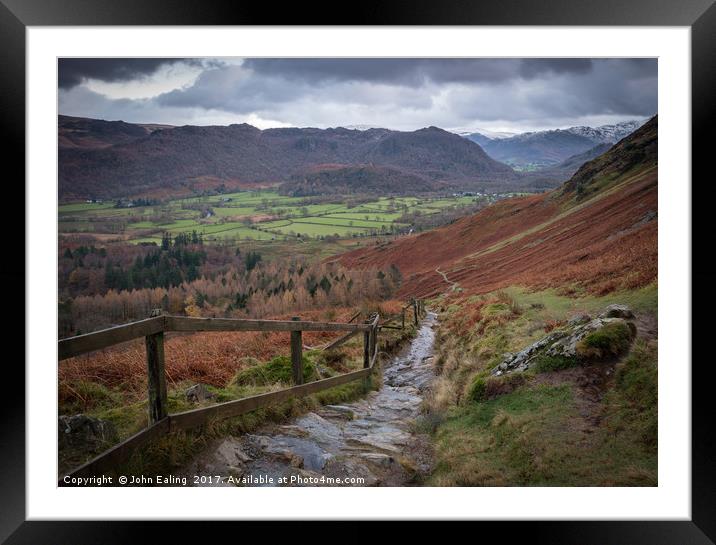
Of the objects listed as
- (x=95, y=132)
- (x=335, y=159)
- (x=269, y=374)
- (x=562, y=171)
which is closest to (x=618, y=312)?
(x=562, y=171)

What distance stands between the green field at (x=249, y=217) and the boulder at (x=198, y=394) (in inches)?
108

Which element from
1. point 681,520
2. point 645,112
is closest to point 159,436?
point 681,520

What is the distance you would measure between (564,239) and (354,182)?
4.52 m

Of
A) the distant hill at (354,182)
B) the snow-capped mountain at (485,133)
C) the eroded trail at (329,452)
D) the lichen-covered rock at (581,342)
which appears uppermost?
the snow-capped mountain at (485,133)

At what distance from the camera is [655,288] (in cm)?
601

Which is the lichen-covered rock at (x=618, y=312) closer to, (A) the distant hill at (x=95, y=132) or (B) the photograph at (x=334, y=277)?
(B) the photograph at (x=334, y=277)

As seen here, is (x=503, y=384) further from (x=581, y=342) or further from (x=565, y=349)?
(x=581, y=342)

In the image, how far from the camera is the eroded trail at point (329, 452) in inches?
192

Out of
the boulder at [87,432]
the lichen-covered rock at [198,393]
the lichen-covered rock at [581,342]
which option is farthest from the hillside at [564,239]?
the boulder at [87,432]

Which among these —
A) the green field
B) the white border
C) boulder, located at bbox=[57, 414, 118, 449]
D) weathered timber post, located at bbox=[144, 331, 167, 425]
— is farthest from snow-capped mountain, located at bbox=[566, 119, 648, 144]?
boulder, located at bbox=[57, 414, 118, 449]

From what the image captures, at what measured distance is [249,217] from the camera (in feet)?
26.3
